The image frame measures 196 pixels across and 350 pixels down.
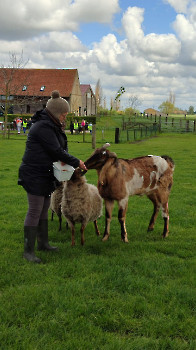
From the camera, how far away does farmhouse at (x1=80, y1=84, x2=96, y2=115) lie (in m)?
69.7

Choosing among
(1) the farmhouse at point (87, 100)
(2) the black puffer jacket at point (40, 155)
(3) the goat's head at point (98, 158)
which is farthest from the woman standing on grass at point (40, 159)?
(1) the farmhouse at point (87, 100)

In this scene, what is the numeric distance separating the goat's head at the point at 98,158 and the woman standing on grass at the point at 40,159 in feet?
1.77

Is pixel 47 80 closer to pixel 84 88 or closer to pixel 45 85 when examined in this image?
pixel 45 85

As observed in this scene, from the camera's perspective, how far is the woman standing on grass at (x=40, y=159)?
5.04m

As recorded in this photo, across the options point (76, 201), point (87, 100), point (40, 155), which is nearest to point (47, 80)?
point (87, 100)

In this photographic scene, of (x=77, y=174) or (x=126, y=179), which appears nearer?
(x=77, y=174)

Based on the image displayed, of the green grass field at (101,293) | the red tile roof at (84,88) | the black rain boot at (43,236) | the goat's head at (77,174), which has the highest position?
the red tile roof at (84,88)

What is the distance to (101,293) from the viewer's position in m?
4.22

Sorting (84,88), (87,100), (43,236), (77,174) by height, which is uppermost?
(84,88)

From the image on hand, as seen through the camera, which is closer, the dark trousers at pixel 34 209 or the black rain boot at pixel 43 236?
the dark trousers at pixel 34 209

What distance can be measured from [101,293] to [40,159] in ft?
7.04

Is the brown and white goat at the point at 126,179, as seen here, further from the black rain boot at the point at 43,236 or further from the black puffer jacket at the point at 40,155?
the black rain boot at the point at 43,236

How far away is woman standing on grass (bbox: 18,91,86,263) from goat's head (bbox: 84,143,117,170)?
1.77ft

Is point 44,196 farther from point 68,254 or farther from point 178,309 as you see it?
point 178,309
